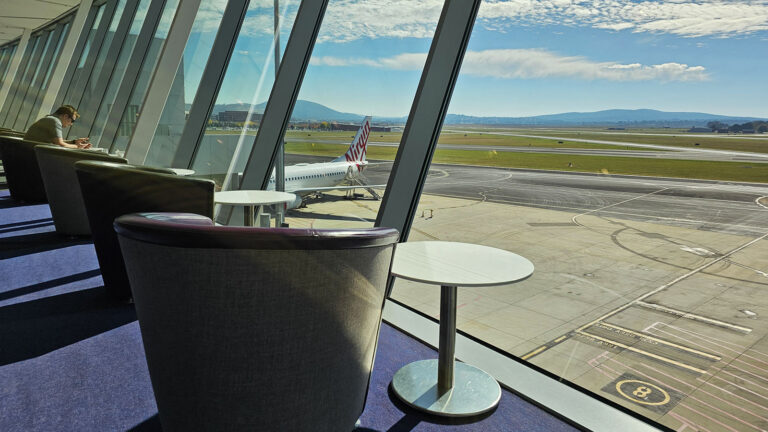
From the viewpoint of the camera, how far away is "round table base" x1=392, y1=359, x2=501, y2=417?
5.90ft

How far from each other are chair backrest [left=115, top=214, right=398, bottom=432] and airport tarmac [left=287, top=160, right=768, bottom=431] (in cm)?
112

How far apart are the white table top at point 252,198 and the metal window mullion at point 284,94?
89 centimetres

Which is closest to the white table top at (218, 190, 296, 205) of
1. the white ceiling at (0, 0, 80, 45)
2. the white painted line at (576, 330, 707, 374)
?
the white painted line at (576, 330, 707, 374)

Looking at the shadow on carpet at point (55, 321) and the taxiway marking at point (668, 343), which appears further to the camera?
the shadow on carpet at point (55, 321)

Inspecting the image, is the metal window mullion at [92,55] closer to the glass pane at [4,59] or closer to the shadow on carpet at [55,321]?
the shadow on carpet at [55,321]

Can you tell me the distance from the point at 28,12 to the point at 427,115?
13.5 m

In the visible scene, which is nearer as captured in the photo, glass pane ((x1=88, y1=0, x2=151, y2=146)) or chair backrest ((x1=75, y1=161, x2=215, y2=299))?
chair backrest ((x1=75, y1=161, x2=215, y2=299))

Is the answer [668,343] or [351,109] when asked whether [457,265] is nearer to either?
[668,343]

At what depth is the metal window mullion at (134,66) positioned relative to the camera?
7230mm

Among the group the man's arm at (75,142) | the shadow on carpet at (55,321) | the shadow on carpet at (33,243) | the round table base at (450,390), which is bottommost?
the shadow on carpet at (33,243)

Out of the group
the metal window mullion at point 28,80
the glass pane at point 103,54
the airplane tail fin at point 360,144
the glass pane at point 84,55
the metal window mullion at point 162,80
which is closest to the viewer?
the airplane tail fin at point 360,144

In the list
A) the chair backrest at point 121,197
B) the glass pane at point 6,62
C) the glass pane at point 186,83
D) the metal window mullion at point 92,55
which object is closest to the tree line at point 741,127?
the chair backrest at point 121,197

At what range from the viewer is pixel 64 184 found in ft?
13.6

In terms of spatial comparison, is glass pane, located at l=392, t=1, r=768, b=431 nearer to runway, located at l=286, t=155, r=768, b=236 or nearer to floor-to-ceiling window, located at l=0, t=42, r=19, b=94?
runway, located at l=286, t=155, r=768, b=236
